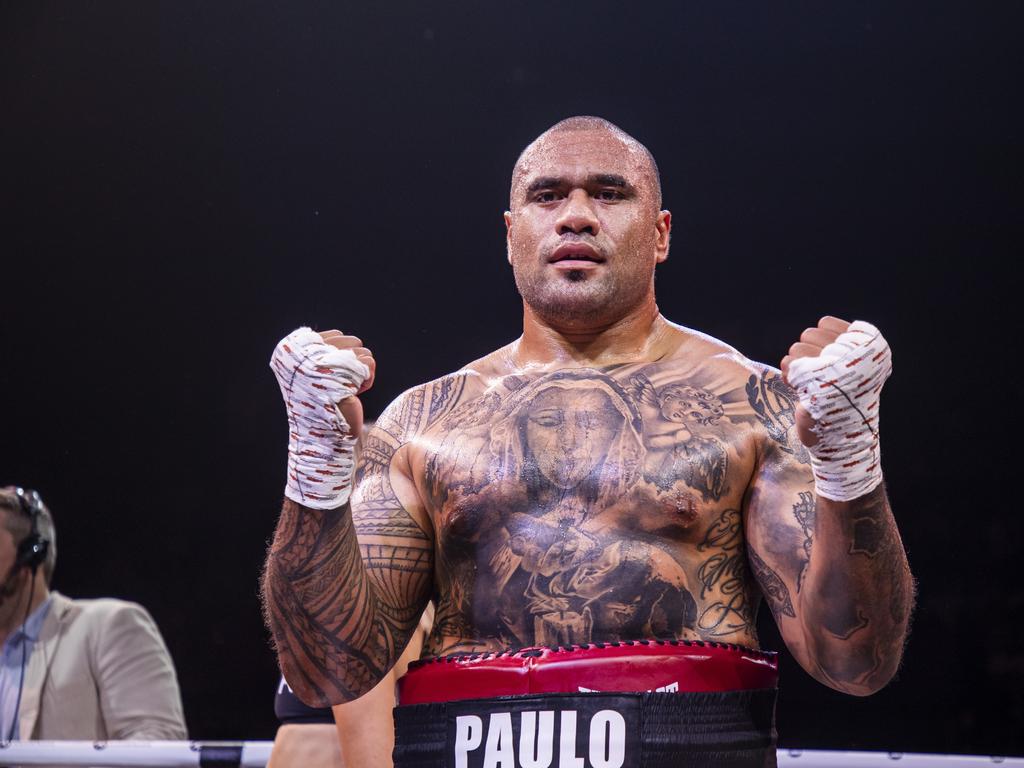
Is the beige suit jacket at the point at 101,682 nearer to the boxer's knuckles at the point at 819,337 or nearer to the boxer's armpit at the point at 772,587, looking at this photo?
the boxer's armpit at the point at 772,587

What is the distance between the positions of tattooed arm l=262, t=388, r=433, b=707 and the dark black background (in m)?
1.66

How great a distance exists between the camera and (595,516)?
1637 mm

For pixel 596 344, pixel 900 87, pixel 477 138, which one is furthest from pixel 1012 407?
pixel 596 344

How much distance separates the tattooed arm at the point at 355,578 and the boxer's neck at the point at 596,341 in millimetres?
203

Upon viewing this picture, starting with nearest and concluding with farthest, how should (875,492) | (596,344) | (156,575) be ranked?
(875,492) < (596,344) < (156,575)

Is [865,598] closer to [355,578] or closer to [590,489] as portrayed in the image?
[590,489]

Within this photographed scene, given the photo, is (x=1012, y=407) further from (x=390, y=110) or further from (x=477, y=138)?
(x=390, y=110)

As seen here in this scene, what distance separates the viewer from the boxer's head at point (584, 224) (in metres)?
1.82

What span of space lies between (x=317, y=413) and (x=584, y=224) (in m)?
0.52

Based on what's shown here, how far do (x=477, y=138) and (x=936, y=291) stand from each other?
4.09ft

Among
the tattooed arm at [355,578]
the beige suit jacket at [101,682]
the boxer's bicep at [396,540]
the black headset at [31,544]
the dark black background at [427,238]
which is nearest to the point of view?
the tattooed arm at [355,578]

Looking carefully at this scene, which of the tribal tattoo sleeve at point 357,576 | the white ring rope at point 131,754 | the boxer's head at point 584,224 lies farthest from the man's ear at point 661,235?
the white ring rope at point 131,754

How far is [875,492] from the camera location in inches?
57.5

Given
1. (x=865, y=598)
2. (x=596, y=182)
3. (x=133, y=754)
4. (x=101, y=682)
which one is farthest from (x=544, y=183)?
(x=101, y=682)
